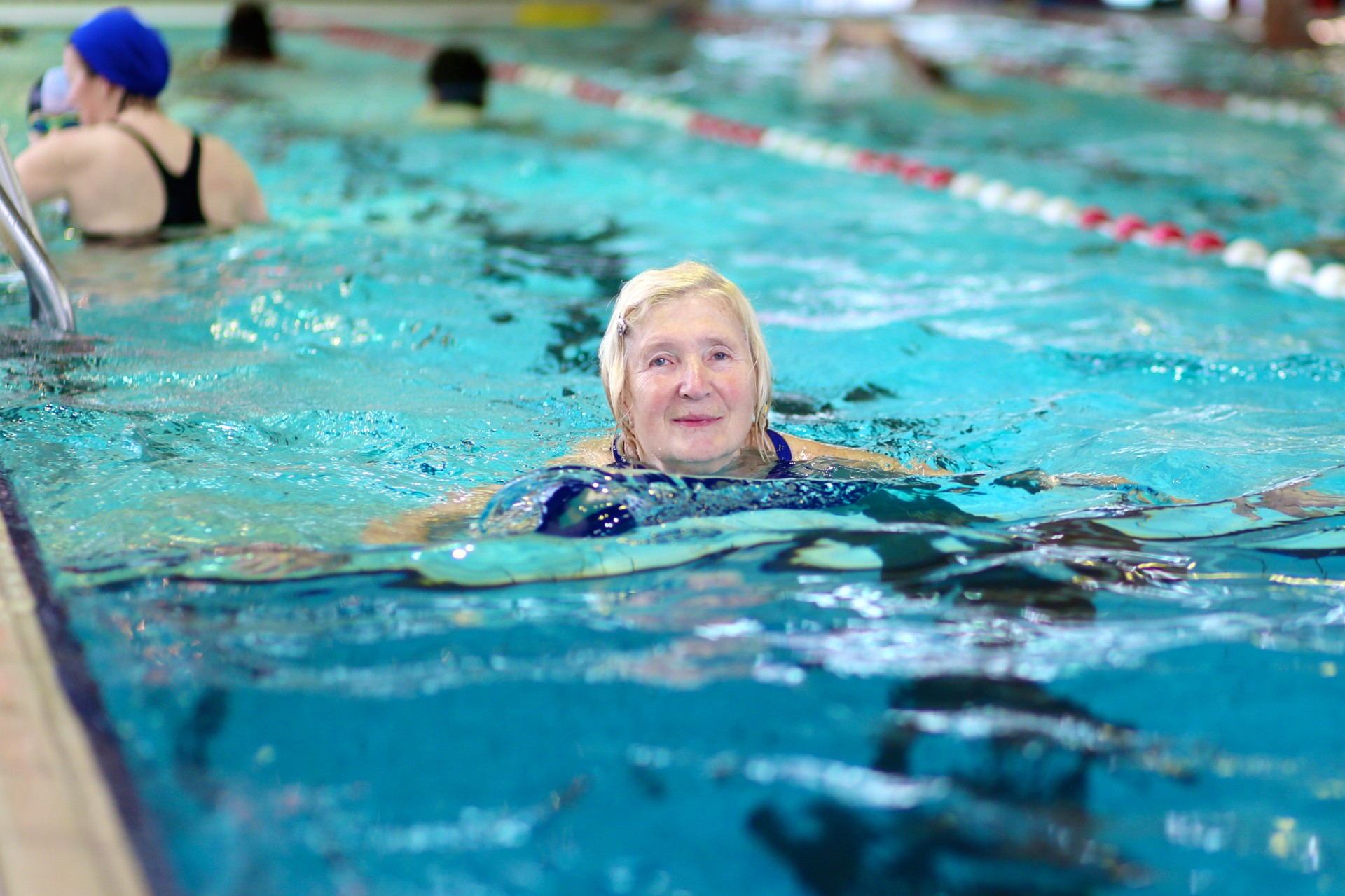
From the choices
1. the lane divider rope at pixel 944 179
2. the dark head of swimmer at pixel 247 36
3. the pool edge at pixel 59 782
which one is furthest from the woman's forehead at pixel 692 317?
the dark head of swimmer at pixel 247 36

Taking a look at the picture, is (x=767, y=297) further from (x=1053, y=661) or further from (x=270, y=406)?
(x=1053, y=661)

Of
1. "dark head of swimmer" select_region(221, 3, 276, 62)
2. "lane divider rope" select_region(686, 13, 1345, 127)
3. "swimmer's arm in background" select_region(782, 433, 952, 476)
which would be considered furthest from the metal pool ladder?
"lane divider rope" select_region(686, 13, 1345, 127)

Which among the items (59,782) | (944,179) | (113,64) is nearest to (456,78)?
(944,179)

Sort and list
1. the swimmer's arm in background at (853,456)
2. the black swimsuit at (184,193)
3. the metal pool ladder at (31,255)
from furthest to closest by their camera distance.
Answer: the black swimsuit at (184,193) → the metal pool ladder at (31,255) → the swimmer's arm in background at (853,456)

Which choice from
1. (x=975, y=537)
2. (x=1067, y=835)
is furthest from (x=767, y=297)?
(x=1067, y=835)

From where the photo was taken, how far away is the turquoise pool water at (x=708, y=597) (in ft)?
5.47

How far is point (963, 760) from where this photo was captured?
1765mm

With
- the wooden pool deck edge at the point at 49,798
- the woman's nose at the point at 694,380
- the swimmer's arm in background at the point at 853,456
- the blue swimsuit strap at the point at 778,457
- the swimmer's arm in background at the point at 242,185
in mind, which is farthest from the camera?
the swimmer's arm in background at the point at 242,185

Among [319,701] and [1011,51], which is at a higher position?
[1011,51]

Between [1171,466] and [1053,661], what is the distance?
1.34 metres

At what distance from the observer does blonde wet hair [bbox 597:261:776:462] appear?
107 inches

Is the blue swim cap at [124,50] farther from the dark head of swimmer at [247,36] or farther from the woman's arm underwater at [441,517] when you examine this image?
the dark head of swimmer at [247,36]

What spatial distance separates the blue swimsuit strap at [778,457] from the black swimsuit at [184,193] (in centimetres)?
260

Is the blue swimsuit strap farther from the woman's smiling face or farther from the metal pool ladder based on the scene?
the metal pool ladder
